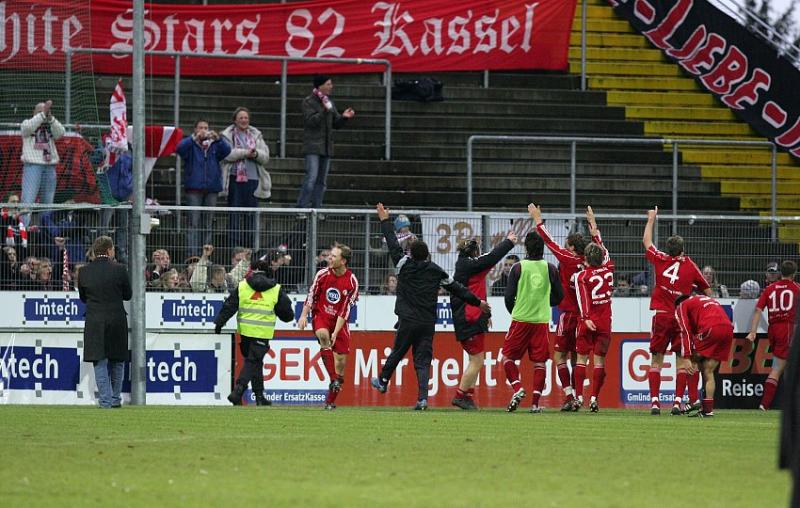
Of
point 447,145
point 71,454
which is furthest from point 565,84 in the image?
point 71,454

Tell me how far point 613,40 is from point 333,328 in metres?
12.9

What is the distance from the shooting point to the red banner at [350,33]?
27.3 metres

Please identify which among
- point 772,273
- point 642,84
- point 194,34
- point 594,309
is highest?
point 194,34

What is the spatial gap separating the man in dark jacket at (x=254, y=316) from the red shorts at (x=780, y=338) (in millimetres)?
7092

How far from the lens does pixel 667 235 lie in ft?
78.3

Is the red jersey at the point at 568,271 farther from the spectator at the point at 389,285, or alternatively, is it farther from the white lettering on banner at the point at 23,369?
the white lettering on banner at the point at 23,369

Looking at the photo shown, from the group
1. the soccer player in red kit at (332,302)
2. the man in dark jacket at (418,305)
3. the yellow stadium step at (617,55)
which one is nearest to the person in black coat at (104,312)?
the soccer player in red kit at (332,302)

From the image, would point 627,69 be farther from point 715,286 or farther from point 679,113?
→ point 715,286

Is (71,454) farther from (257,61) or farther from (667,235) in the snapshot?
(257,61)

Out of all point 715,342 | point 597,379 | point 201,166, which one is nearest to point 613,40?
point 201,166

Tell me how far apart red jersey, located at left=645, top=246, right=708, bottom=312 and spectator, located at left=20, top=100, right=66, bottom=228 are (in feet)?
27.3

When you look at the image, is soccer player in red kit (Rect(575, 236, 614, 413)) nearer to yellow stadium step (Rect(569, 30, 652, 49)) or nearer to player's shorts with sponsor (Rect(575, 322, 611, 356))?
player's shorts with sponsor (Rect(575, 322, 611, 356))

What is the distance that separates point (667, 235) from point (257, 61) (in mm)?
8186

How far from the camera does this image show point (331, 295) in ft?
66.4
